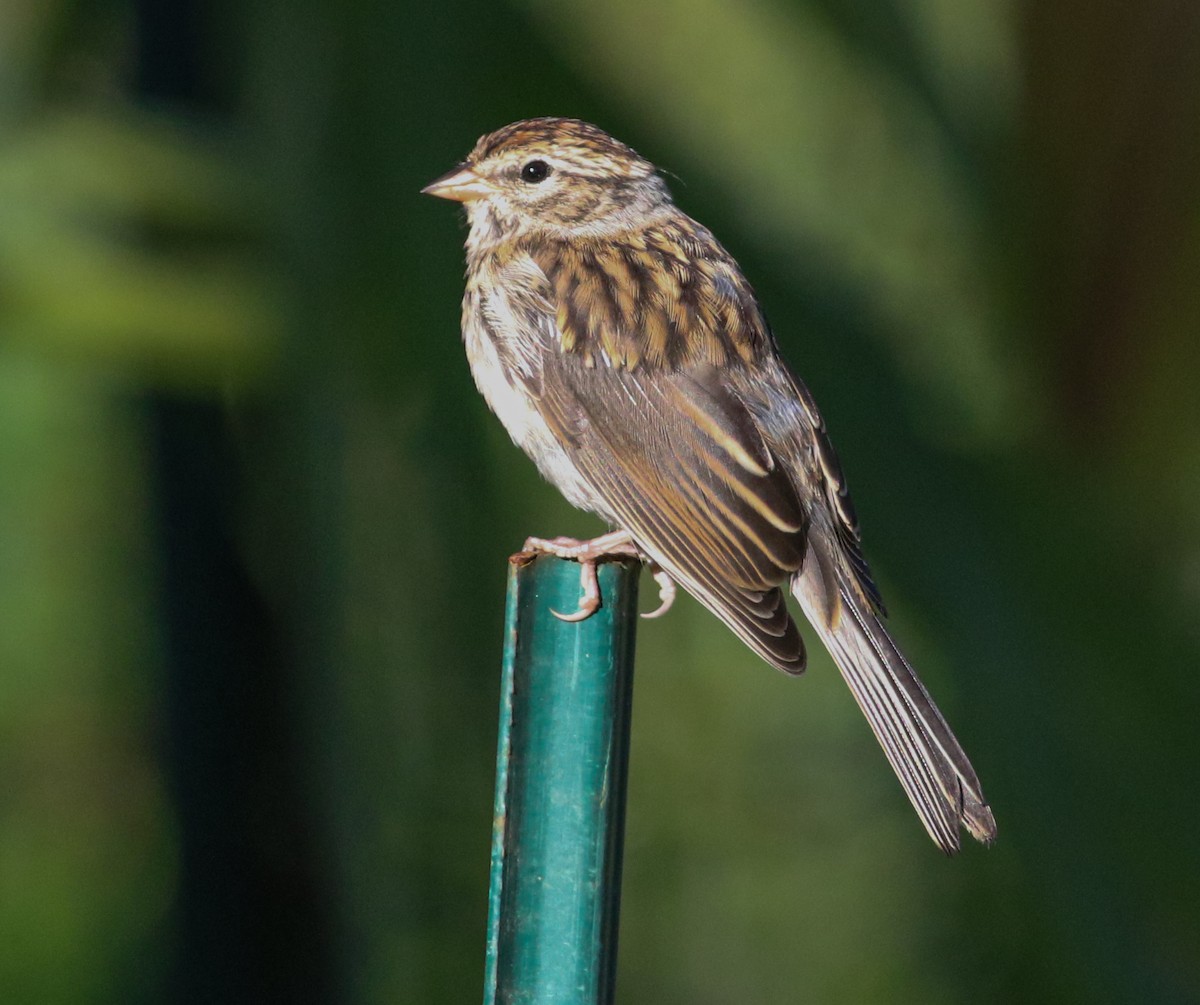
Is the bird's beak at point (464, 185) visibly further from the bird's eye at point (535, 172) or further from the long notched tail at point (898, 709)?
the long notched tail at point (898, 709)

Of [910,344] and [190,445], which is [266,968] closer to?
[190,445]

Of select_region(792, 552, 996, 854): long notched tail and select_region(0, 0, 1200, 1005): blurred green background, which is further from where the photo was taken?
select_region(0, 0, 1200, 1005): blurred green background

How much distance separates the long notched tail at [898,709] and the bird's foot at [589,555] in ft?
0.90

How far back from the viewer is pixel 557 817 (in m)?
1.62

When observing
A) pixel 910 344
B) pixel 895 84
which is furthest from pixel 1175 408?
pixel 895 84

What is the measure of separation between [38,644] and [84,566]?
0.78ft

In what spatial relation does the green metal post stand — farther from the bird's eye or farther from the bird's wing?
the bird's eye

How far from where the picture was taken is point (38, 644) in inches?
152

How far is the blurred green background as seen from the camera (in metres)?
2.40


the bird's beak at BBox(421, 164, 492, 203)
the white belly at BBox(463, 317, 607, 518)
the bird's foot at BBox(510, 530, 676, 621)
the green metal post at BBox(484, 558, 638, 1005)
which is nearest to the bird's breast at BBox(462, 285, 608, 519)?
the white belly at BBox(463, 317, 607, 518)

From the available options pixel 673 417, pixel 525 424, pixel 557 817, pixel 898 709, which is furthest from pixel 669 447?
pixel 557 817

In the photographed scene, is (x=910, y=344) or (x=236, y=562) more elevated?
(x=910, y=344)

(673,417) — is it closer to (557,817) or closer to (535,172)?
(535,172)

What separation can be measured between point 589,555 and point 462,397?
0.33 meters
